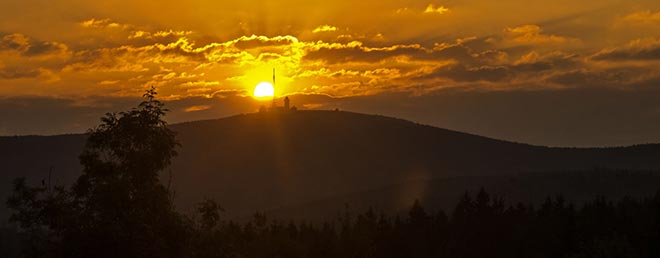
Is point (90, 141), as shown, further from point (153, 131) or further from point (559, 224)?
point (559, 224)

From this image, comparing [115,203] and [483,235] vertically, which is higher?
[115,203]

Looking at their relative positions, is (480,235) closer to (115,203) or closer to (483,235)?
(483,235)

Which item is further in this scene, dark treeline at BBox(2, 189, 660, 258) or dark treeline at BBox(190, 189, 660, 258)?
dark treeline at BBox(190, 189, 660, 258)

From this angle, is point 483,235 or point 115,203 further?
point 483,235

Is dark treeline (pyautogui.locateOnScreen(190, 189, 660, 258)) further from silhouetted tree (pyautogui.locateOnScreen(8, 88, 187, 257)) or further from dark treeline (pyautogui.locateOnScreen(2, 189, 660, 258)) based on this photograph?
silhouetted tree (pyautogui.locateOnScreen(8, 88, 187, 257))

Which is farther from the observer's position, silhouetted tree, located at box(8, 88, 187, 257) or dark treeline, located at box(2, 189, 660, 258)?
dark treeline, located at box(2, 189, 660, 258)

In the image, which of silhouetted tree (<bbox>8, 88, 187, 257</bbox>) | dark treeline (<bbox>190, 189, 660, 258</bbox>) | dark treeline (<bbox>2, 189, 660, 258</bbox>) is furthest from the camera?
dark treeline (<bbox>190, 189, 660, 258</bbox>)

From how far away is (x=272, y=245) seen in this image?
116125 millimetres

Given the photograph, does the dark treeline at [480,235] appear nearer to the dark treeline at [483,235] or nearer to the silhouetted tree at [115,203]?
the dark treeline at [483,235]

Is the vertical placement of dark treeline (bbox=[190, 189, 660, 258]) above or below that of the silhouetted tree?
below

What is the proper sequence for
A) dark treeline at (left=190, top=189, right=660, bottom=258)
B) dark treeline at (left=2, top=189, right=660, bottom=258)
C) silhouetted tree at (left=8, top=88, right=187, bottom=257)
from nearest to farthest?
silhouetted tree at (left=8, top=88, right=187, bottom=257) → dark treeline at (left=2, top=189, right=660, bottom=258) → dark treeline at (left=190, top=189, right=660, bottom=258)

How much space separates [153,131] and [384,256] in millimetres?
85692

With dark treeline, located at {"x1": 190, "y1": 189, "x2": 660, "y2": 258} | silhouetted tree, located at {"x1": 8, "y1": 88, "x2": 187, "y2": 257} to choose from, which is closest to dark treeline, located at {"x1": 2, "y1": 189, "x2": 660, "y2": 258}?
dark treeline, located at {"x1": 190, "y1": 189, "x2": 660, "y2": 258}

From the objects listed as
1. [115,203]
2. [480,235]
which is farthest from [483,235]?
[115,203]
